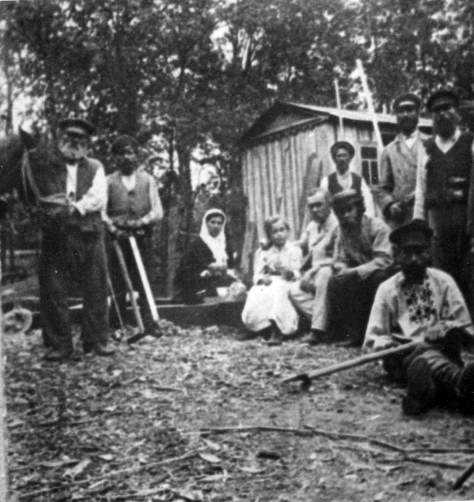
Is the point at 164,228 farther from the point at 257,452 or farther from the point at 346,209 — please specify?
the point at 257,452

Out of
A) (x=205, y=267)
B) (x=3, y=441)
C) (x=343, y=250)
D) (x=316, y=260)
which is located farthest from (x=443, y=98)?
(x=3, y=441)

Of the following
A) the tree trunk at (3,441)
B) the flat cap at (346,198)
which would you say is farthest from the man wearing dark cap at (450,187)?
the tree trunk at (3,441)

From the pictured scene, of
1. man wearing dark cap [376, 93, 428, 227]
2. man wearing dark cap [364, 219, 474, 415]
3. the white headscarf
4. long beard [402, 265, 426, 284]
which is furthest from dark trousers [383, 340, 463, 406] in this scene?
the white headscarf

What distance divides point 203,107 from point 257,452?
4.93ft

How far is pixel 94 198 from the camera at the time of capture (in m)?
3.17

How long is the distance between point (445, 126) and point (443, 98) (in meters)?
0.13

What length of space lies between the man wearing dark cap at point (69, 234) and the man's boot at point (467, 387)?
1.65 metres

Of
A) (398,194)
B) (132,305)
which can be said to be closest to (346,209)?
(398,194)

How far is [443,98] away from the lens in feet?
9.89

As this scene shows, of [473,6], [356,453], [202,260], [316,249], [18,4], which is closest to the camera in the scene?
[356,453]

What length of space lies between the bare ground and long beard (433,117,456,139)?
3.75 feet

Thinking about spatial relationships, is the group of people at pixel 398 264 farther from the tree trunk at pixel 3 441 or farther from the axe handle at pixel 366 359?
the tree trunk at pixel 3 441

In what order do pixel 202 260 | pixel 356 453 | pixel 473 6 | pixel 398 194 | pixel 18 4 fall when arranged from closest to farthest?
pixel 356 453 < pixel 18 4 < pixel 473 6 < pixel 398 194 < pixel 202 260

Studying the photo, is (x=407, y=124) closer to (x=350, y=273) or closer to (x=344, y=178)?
(x=344, y=178)
